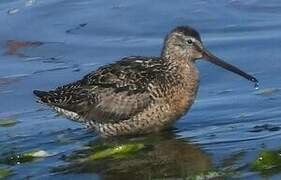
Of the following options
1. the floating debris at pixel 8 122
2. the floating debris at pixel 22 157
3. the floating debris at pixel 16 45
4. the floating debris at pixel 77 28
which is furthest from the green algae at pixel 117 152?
the floating debris at pixel 77 28

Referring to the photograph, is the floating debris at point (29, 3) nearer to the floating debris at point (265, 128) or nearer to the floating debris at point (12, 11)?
the floating debris at point (12, 11)

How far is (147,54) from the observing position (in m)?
12.9

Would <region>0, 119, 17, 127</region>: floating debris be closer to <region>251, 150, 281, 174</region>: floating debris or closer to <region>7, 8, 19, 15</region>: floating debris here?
<region>251, 150, 281, 174</region>: floating debris

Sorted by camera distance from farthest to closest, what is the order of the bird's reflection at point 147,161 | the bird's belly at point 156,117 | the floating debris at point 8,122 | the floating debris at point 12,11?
the floating debris at point 12,11 < the floating debris at point 8,122 < the bird's belly at point 156,117 < the bird's reflection at point 147,161

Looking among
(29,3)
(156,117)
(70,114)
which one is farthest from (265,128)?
(29,3)

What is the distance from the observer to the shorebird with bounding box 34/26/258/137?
10242 millimetres

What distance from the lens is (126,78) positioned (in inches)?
406

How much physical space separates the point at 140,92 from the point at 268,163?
1.96 m

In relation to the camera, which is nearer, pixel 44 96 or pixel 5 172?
pixel 5 172

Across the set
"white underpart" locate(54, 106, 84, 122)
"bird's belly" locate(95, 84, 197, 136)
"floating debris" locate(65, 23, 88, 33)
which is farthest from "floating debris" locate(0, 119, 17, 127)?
"floating debris" locate(65, 23, 88, 33)

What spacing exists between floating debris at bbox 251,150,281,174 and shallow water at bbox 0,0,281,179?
2.7 inches

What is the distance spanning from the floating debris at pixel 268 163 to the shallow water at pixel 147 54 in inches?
2.7

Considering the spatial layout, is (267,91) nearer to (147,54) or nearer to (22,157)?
(147,54)

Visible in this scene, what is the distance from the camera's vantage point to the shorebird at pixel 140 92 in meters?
10.2
